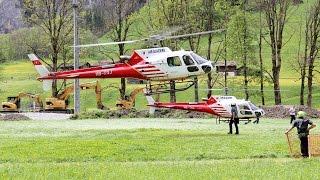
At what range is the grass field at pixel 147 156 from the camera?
20.3 metres

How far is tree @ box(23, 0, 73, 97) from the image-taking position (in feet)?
247

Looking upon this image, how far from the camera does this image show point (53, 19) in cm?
7531

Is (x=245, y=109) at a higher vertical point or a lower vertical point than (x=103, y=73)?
lower

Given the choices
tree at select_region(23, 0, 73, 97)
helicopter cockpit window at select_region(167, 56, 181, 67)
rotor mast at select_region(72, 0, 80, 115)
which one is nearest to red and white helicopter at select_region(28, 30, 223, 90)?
helicopter cockpit window at select_region(167, 56, 181, 67)

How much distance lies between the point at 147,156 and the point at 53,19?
50.7 metres

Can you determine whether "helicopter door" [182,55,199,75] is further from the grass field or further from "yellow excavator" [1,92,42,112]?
"yellow excavator" [1,92,42,112]

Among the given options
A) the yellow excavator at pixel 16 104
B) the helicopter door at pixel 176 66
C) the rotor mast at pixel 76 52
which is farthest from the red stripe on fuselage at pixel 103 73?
the yellow excavator at pixel 16 104

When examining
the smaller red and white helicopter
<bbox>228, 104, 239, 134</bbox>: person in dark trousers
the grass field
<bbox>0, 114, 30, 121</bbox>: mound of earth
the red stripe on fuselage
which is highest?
the red stripe on fuselage

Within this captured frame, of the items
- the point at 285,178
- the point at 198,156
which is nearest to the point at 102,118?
the point at 198,156

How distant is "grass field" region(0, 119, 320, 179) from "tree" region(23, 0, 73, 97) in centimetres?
3613

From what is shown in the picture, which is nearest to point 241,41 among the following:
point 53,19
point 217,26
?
point 217,26

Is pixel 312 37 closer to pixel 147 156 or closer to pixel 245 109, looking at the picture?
pixel 245 109

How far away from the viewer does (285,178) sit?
1891 cm

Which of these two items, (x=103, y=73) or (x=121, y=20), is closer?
(x=103, y=73)
